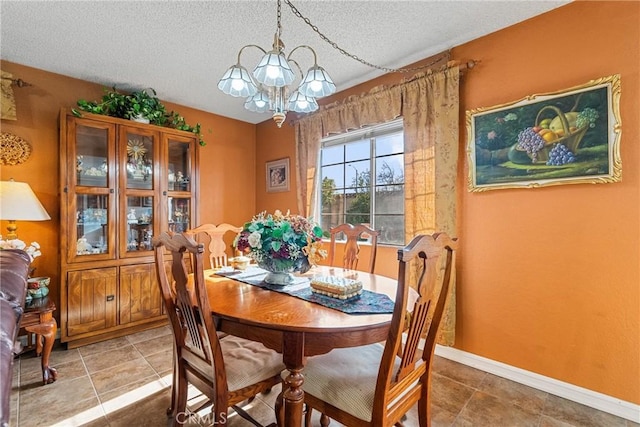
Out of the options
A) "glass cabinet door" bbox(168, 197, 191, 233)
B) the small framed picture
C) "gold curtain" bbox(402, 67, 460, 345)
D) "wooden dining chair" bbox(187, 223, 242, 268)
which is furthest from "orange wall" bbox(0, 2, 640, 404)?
the small framed picture

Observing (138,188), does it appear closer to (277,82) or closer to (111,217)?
(111,217)

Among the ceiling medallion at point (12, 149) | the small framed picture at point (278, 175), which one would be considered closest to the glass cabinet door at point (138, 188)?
the ceiling medallion at point (12, 149)

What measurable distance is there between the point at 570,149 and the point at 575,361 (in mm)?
1300

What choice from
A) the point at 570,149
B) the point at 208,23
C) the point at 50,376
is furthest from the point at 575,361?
the point at 50,376

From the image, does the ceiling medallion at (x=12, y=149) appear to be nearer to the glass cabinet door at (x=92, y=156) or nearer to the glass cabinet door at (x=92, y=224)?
the glass cabinet door at (x=92, y=156)

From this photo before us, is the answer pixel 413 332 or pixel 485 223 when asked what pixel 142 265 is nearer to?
pixel 413 332

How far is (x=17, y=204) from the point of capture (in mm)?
2152

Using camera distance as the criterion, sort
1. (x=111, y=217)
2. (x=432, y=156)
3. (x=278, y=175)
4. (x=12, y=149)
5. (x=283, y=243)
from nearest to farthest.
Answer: (x=283, y=243) → (x=432, y=156) → (x=12, y=149) → (x=111, y=217) → (x=278, y=175)

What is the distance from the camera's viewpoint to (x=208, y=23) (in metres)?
2.04

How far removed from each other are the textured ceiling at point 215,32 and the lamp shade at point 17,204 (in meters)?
1.12

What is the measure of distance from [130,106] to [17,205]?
1263 millimetres

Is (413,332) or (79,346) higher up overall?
(413,332)

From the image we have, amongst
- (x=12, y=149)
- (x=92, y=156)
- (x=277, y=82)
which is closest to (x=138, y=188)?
(x=92, y=156)

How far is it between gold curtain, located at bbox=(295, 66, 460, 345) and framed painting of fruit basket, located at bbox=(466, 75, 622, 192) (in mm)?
159
